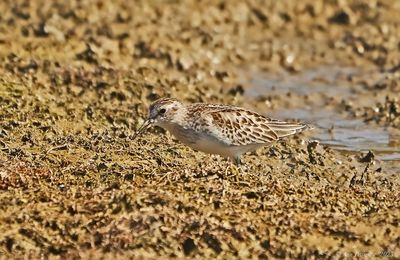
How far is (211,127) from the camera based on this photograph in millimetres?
14898

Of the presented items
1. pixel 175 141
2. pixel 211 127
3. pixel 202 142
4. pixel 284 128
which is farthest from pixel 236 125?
pixel 175 141

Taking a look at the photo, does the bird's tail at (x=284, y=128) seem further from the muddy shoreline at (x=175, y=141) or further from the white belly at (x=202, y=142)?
the white belly at (x=202, y=142)

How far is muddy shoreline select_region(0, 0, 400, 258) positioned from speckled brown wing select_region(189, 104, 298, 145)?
469 mm

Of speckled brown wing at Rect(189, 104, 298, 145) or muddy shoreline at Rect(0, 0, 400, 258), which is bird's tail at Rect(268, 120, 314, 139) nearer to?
speckled brown wing at Rect(189, 104, 298, 145)

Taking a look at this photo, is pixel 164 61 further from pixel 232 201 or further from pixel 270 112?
pixel 232 201

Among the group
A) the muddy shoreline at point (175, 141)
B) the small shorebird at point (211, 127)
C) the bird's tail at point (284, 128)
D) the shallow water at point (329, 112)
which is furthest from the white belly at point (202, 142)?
the shallow water at point (329, 112)

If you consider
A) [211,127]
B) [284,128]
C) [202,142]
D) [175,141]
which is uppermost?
[284,128]

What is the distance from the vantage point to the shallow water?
59.1ft

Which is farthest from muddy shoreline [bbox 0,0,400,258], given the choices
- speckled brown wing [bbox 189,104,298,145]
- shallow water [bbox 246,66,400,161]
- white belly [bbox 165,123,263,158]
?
speckled brown wing [bbox 189,104,298,145]

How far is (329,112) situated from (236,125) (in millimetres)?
5268

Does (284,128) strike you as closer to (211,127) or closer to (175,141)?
(211,127)

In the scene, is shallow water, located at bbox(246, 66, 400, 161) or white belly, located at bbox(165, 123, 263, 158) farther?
shallow water, located at bbox(246, 66, 400, 161)

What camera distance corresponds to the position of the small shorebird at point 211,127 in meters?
14.9

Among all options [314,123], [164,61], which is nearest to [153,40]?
[164,61]
